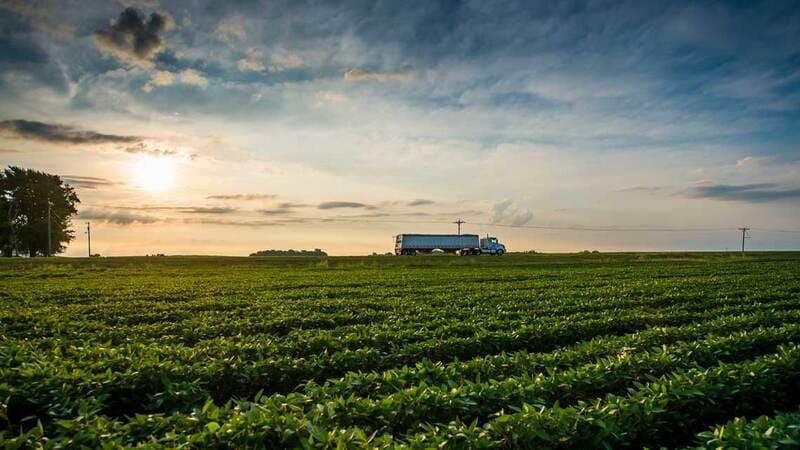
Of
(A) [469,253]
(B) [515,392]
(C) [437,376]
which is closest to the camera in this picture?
(B) [515,392]

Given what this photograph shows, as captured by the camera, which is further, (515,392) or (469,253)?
(469,253)

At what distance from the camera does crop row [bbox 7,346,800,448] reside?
519 cm

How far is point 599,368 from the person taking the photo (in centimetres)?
837

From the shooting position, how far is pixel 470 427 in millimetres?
5340

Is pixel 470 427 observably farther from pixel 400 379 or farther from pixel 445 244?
pixel 445 244

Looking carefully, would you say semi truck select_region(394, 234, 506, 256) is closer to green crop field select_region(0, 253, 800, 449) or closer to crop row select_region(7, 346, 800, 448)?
green crop field select_region(0, 253, 800, 449)

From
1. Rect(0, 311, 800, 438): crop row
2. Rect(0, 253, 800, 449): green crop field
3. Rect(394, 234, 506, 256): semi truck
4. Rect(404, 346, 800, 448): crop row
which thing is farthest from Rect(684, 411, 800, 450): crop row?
Rect(394, 234, 506, 256): semi truck

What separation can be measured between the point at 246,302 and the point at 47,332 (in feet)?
25.0

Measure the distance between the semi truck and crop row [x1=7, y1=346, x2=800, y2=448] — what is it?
79.3 meters

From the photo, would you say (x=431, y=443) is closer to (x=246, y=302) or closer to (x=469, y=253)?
(x=246, y=302)

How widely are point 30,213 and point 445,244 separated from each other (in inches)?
2732

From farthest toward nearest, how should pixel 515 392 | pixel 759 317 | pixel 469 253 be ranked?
pixel 469 253 < pixel 759 317 < pixel 515 392

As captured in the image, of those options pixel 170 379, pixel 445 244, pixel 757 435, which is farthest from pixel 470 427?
pixel 445 244

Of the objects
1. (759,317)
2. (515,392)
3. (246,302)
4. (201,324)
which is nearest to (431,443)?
(515,392)
